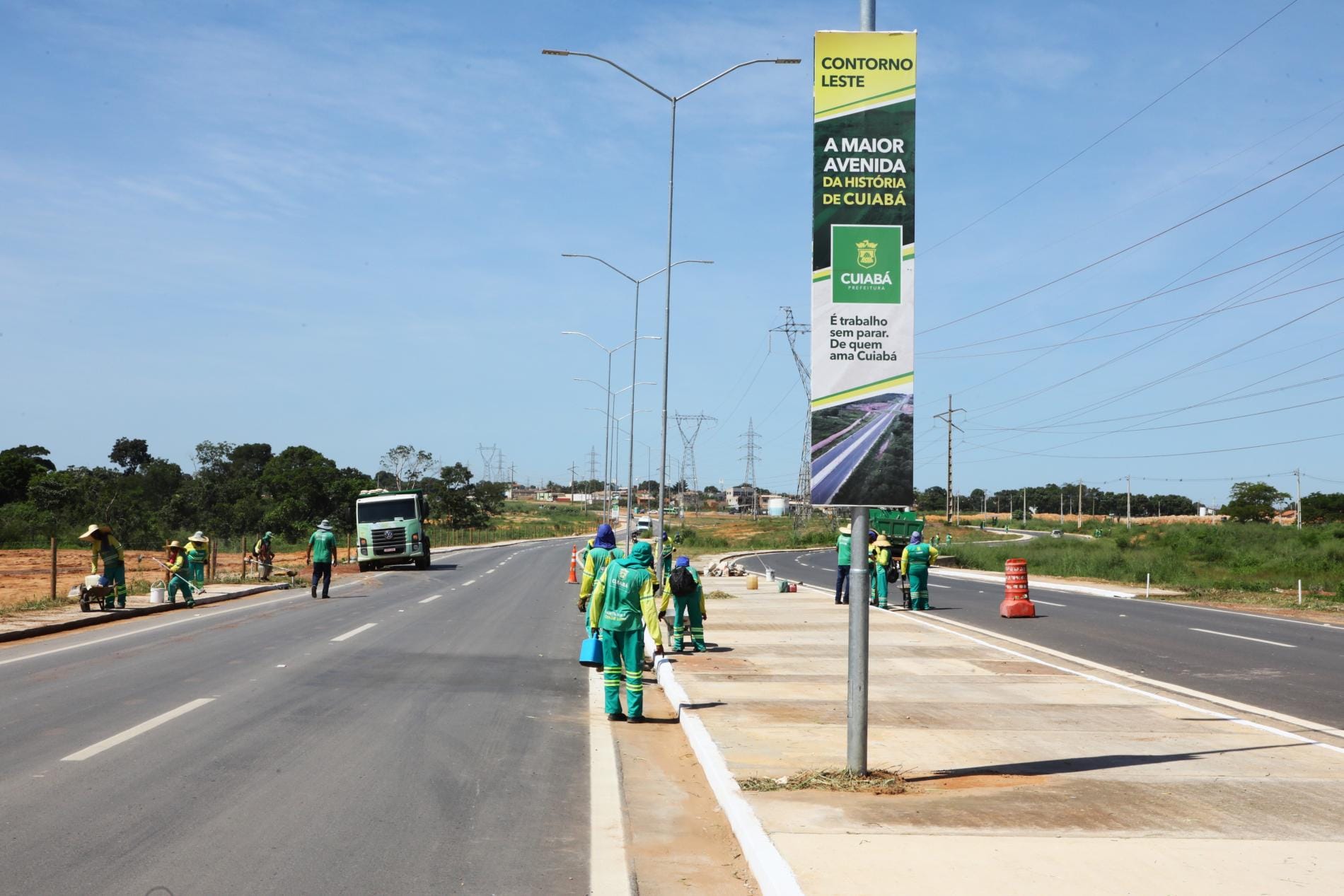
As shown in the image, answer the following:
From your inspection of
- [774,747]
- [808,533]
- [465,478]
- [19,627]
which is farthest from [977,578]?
[465,478]

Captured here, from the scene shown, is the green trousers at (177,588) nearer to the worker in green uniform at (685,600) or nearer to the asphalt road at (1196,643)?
the worker in green uniform at (685,600)

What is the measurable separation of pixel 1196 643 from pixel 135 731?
54.5ft

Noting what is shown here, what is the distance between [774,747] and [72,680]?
8.21 meters

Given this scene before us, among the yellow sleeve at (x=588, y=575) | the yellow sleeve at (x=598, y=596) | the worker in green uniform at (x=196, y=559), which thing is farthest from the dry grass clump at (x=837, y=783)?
the worker in green uniform at (x=196, y=559)

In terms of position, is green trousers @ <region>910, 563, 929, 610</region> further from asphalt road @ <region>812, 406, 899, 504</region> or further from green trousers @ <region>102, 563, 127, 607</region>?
asphalt road @ <region>812, 406, 899, 504</region>

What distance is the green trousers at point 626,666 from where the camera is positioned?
11070 mm

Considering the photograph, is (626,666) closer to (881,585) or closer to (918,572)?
(918,572)

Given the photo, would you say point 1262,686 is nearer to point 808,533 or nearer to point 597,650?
point 597,650

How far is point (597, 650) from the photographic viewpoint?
1428 centimetres

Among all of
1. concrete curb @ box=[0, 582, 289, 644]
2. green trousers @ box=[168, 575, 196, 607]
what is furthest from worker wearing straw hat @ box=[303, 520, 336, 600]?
green trousers @ box=[168, 575, 196, 607]

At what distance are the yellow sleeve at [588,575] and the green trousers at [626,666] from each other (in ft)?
5.34

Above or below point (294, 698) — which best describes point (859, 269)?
above

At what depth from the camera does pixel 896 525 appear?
4525 cm

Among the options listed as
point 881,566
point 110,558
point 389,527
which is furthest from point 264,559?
point 881,566
